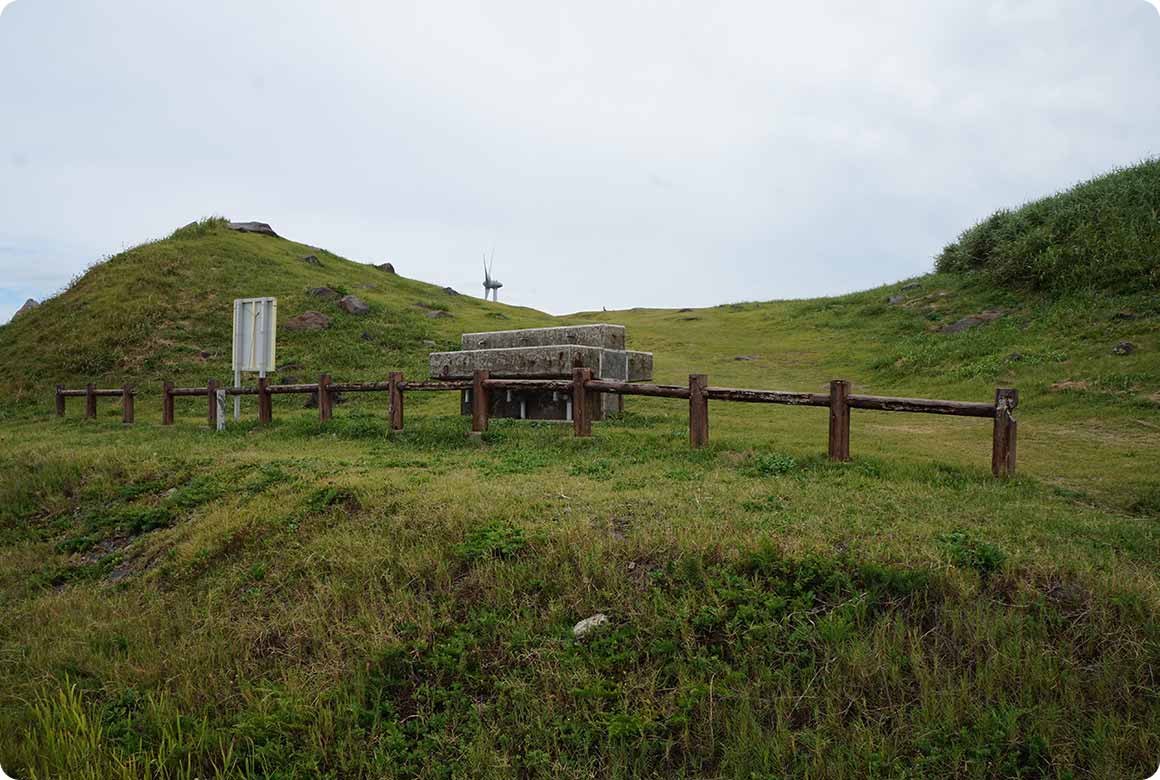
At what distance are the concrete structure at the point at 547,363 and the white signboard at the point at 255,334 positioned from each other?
3.29 meters

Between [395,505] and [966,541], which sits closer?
[966,541]

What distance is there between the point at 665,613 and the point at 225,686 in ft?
9.98

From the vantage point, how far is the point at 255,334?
1387cm

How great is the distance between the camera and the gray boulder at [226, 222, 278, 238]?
114ft

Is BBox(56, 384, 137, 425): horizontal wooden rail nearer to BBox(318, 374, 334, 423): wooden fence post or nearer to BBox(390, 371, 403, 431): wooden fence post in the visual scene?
BBox(318, 374, 334, 423): wooden fence post

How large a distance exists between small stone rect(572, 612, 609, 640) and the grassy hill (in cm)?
9

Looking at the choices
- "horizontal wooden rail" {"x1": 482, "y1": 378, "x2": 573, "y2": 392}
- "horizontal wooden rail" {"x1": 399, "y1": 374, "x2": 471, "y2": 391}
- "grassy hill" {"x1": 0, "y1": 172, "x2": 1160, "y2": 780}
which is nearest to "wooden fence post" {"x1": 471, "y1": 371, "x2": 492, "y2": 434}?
"horizontal wooden rail" {"x1": 482, "y1": 378, "x2": 573, "y2": 392}

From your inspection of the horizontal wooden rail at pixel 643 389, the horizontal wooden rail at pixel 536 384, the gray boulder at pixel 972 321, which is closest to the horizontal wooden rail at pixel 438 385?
the horizontal wooden rail at pixel 536 384

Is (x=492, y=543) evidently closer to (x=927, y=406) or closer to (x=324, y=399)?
(x=927, y=406)

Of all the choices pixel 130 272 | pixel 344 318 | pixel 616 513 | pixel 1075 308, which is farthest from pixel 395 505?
pixel 130 272

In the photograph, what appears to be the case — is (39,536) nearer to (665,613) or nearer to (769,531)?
(665,613)

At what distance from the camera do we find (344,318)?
24500 mm

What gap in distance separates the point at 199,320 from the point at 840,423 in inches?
900

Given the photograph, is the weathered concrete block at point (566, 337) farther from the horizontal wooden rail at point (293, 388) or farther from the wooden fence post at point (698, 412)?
the wooden fence post at point (698, 412)
